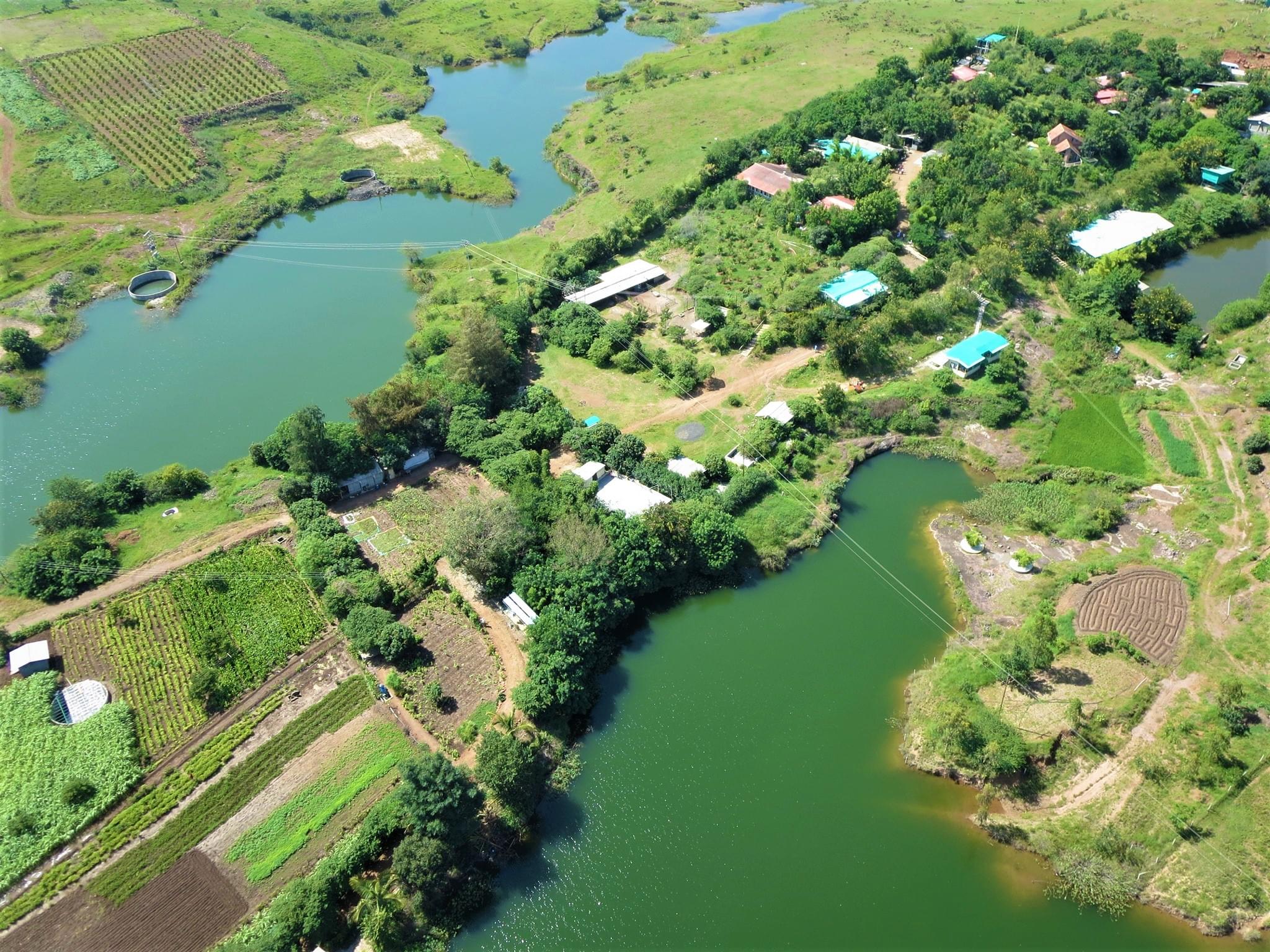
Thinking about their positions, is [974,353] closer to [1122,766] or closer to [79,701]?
[1122,766]

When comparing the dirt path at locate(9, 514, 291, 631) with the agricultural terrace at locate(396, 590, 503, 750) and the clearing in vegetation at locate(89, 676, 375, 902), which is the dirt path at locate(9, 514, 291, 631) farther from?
the clearing in vegetation at locate(89, 676, 375, 902)

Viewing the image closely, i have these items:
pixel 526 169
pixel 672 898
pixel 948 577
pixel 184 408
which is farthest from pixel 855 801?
pixel 526 169

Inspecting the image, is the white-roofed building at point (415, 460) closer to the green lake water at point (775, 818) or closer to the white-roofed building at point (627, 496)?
the white-roofed building at point (627, 496)

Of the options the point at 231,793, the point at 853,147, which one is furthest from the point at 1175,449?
the point at 231,793

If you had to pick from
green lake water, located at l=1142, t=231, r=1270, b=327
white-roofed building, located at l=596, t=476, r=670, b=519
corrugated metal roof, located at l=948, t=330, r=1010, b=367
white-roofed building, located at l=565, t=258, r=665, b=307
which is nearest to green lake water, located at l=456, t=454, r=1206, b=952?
white-roofed building, located at l=596, t=476, r=670, b=519

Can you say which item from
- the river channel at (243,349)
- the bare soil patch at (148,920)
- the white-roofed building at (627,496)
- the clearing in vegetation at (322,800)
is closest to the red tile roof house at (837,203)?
the river channel at (243,349)
